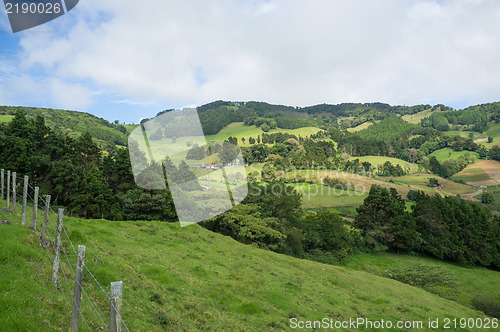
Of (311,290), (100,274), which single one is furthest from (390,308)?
(100,274)

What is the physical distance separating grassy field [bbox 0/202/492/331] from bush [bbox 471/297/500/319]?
14.8 metres

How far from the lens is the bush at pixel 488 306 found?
3064 cm

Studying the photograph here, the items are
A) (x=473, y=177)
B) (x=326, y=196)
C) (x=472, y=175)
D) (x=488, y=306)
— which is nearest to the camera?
(x=488, y=306)

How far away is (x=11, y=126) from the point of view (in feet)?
135

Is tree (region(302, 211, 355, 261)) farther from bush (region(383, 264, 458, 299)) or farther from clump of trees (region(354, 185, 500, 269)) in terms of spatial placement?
bush (region(383, 264, 458, 299))

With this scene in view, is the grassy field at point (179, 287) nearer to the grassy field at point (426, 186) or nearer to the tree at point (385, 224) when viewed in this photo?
the tree at point (385, 224)

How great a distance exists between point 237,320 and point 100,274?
562 centimetres

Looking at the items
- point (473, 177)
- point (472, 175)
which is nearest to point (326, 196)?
point (473, 177)

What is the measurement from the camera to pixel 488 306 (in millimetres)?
31812

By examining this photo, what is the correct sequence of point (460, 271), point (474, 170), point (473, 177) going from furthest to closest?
1. point (474, 170)
2. point (473, 177)
3. point (460, 271)

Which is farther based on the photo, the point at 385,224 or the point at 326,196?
the point at 326,196

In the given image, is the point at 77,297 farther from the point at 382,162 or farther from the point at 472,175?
the point at 472,175

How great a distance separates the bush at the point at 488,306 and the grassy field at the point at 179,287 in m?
14.8

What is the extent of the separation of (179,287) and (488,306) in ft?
124
